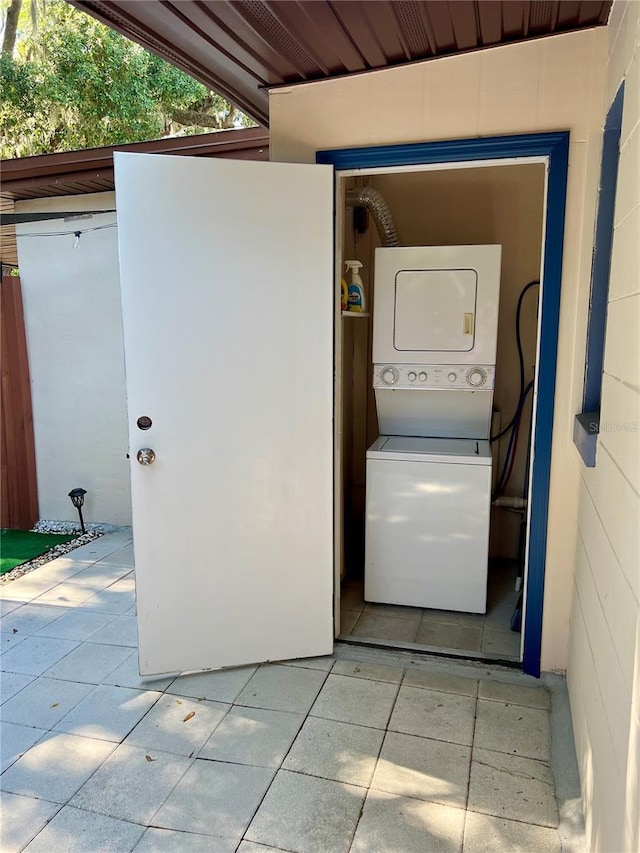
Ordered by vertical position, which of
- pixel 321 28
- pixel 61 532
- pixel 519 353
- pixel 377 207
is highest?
pixel 321 28

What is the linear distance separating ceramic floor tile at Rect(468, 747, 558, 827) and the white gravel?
9.84 ft

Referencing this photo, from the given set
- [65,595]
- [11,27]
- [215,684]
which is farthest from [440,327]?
[11,27]

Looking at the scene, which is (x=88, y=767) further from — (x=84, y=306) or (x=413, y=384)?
(x=84, y=306)

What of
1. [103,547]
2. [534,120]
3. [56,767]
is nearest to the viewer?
[56,767]

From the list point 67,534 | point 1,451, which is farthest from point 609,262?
point 1,451

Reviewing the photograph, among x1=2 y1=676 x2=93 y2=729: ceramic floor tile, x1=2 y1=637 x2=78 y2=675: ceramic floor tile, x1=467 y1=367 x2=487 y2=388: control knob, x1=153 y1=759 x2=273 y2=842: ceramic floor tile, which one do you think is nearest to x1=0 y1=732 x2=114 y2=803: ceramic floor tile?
x1=2 y1=676 x2=93 y2=729: ceramic floor tile

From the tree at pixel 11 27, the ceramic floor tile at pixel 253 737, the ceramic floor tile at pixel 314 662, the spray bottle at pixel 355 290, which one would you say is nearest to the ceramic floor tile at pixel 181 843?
the ceramic floor tile at pixel 253 737

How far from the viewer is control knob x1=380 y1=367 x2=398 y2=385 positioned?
3.33m

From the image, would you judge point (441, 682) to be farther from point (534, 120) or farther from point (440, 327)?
point (534, 120)

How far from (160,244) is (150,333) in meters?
0.36

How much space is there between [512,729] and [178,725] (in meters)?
1.29

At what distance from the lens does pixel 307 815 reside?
72.7 inches

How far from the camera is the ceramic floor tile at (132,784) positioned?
1.88m

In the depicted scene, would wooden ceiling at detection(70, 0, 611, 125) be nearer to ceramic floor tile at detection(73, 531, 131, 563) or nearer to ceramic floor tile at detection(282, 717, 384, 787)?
ceramic floor tile at detection(282, 717, 384, 787)
